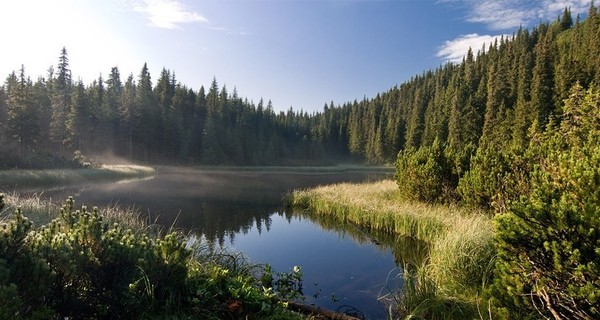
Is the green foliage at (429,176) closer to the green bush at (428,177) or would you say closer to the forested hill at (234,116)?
the green bush at (428,177)

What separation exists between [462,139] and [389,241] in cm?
6390

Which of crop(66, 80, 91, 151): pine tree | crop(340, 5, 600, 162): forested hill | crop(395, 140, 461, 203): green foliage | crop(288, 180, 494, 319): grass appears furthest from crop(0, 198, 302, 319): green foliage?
crop(66, 80, 91, 151): pine tree

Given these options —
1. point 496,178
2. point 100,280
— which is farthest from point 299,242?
point 100,280

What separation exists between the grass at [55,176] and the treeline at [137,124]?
9.84 ft

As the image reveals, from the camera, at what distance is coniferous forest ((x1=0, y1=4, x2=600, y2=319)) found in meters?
4.48

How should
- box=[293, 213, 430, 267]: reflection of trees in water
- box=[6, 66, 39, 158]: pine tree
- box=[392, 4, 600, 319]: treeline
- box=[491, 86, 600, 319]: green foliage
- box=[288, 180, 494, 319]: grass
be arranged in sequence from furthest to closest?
box=[6, 66, 39, 158]: pine tree < box=[293, 213, 430, 267]: reflection of trees in water < box=[288, 180, 494, 319]: grass < box=[392, 4, 600, 319]: treeline < box=[491, 86, 600, 319]: green foliage

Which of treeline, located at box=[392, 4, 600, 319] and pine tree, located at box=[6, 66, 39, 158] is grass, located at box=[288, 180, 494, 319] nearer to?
treeline, located at box=[392, 4, 600, 319]

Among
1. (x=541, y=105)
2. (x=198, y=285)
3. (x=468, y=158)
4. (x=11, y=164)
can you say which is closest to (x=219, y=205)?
(x=468, y=158)

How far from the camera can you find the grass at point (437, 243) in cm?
684

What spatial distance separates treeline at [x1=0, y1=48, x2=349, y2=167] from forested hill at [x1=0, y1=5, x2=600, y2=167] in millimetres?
187

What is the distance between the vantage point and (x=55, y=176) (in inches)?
1293

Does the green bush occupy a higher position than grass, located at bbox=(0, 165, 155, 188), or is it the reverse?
the green bush

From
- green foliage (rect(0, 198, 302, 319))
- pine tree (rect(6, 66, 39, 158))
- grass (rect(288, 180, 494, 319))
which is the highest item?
pine tree (rect(6, 66, 39, 158))

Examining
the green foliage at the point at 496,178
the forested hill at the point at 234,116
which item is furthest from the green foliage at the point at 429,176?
the forested hill at the point at 234,116
